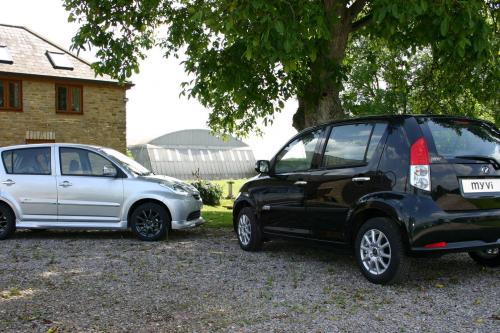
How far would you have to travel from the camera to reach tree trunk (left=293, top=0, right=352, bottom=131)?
1041cm

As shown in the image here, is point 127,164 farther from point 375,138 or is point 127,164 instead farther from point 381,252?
point 381,252

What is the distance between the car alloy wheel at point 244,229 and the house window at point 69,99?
18.7 m

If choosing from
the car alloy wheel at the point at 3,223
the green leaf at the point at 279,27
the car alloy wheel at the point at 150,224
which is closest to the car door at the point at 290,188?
the green leaf at the point at 279,27

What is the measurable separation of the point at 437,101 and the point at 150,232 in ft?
28.2

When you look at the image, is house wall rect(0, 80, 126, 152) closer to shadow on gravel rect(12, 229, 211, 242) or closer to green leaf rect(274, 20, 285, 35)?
shadow on gravel rect(12, 229, 211, 242)

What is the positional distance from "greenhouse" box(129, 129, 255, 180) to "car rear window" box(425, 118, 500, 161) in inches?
1163

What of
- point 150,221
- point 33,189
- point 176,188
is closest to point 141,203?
point 150,221

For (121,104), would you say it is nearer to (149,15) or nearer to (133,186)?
(149,15)

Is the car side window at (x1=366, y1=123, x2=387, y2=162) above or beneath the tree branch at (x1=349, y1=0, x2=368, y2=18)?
beneath

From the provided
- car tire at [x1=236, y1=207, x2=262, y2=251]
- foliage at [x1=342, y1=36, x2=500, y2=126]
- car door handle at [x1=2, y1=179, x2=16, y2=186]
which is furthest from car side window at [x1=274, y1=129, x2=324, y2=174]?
car door handle at [x1=2, y1=179, x2=16, y2=186]

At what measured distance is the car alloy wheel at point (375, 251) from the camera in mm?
5629

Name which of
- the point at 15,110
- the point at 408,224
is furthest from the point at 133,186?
the point at 15,110

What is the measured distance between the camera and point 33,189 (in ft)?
31.0

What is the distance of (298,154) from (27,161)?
5.20 meters
